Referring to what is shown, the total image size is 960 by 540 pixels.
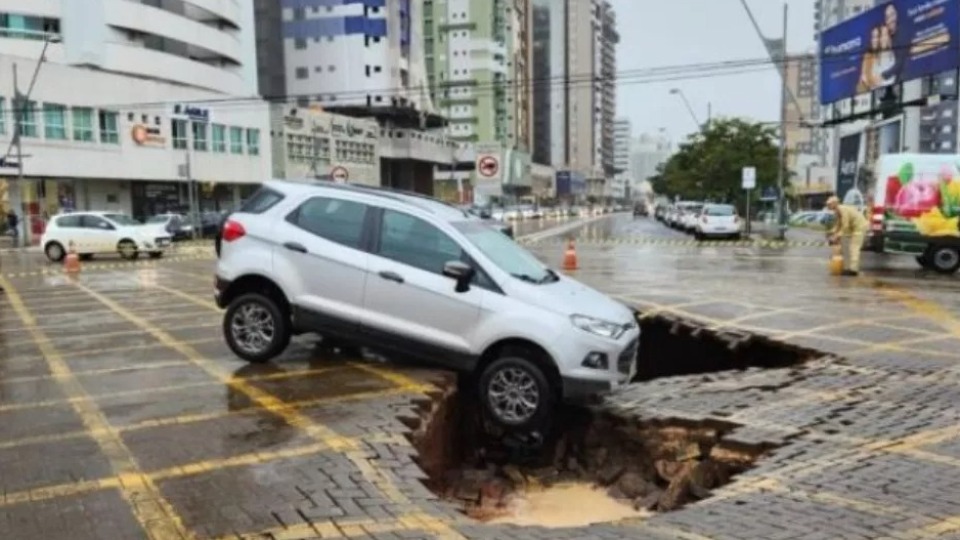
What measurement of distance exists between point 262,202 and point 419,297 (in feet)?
6.91

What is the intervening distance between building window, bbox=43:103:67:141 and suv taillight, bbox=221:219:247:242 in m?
39.3

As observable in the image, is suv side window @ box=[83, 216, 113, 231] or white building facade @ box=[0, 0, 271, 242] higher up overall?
white building facade @ box=[0, 0, 271, 242]

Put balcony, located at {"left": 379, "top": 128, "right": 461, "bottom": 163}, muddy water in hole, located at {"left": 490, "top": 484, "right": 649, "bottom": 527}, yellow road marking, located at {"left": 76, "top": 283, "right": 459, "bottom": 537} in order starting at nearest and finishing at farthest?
yellow road marking, located at {"left": 76, "top": 283, "right": 459, "bottom": 537} → muddy water in hole, located at {"left": 490, "top": 484, "right": 649, "bottom": 527} → balcony, located at {"left": 379, "top": 128, "right": 461, "bottom": 163}

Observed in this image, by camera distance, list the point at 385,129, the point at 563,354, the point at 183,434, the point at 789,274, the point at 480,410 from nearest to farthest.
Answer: the point at 183,434, the point at 563,354, the point at 480,410, the point at 789,274, the point at 385,129

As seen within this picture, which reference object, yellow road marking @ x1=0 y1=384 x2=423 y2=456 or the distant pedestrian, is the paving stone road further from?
the distant pedestrian

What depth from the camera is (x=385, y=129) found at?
291 ft

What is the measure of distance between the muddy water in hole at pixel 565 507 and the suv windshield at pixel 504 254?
5.72ft

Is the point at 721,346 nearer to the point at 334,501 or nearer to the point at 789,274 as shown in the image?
the point at 334,501

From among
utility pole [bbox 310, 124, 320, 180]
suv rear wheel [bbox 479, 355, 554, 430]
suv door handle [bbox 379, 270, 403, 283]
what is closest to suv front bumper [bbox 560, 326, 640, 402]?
suv rear wheel [bbox 479, 355, 554, 430]

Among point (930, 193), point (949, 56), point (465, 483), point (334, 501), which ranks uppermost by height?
point (949, 56)

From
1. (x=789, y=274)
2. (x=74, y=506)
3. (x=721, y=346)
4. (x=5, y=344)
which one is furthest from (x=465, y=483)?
(x=789, y=274)

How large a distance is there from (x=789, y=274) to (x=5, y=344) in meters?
14.3

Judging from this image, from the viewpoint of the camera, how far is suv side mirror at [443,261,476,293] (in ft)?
22.9

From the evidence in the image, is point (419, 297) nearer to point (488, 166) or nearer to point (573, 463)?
point (573, 463)
